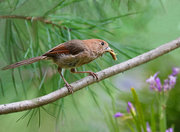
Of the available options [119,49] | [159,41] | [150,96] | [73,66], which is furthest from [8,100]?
[159,41]

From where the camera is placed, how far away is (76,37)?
76.5 inches

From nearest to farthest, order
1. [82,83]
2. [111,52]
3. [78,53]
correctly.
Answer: [82,83], [111,52], [78,53]

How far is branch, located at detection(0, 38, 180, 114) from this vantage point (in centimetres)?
131

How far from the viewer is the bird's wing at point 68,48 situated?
1.85 metres

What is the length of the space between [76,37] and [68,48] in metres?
0.09

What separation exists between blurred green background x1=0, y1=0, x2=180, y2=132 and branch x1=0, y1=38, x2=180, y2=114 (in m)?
0.15

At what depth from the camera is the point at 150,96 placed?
2.97 m

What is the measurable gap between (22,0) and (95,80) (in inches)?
26.4

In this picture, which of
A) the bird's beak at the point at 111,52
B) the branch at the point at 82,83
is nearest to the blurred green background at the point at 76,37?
the bird's beak at the point at 111,52

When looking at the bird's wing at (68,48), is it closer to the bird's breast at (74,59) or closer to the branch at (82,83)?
the bird's breast at (74,59)

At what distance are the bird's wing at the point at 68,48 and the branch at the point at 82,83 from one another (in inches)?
13.5

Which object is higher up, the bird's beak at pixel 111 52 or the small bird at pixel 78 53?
the small bird at pixel 78 53

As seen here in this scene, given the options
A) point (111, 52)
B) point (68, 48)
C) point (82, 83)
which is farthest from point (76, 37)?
point (82, 83)

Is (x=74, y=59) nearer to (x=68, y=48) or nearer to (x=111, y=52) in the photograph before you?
(x=68, y=48)
